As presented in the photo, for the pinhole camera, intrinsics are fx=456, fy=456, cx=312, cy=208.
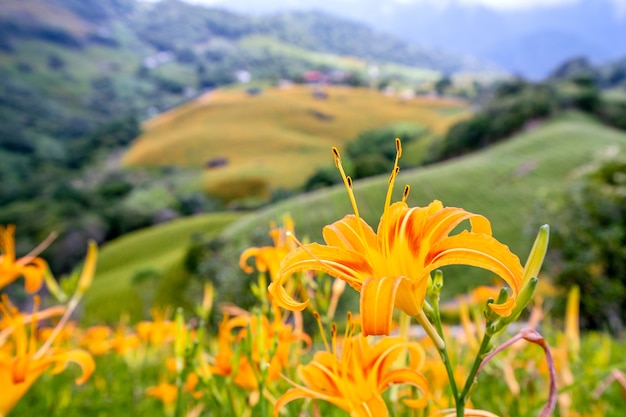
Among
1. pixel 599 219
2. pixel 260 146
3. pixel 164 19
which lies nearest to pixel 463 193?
pixel 599 219

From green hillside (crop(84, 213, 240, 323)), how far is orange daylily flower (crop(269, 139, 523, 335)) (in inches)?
537

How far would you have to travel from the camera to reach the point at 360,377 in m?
0.54

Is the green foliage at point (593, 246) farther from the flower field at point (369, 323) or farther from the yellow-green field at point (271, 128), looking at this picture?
the yellow-green field at point (271, 128)

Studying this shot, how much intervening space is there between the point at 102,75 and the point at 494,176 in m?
66.3

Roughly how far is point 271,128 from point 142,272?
109 ft

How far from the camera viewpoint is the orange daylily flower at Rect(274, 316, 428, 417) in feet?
1.65

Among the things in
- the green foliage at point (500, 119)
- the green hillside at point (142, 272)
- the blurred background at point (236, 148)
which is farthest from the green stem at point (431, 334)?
the green foliage at point (500, 119)

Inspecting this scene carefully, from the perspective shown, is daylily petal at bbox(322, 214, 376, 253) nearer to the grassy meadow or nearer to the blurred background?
the grassy meadow

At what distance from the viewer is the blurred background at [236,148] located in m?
12.0

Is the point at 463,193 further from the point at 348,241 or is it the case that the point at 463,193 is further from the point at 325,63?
the point at 325,63

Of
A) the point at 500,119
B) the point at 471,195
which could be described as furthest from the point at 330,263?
the point at 500,119

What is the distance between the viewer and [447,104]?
5312 centimetres

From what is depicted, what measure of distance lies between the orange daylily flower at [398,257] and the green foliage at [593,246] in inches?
317

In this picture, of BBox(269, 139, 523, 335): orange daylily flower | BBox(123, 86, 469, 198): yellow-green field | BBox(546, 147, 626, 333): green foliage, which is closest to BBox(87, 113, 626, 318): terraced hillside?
BBox(546, 147, 626, 333): green foliage
